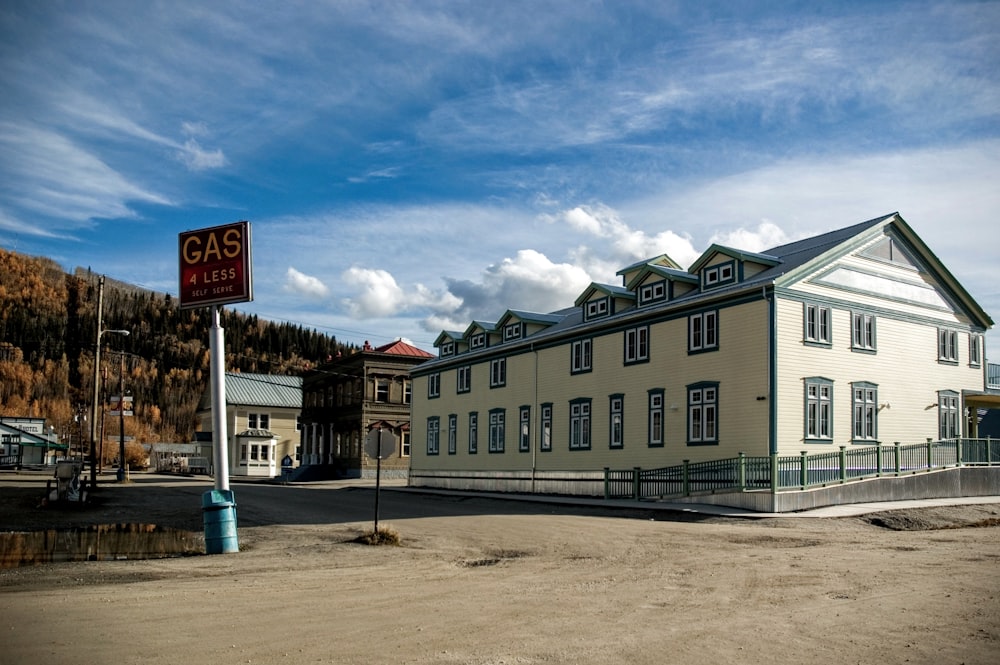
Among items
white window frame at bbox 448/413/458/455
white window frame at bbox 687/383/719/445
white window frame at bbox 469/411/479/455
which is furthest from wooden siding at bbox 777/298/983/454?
white window frame at bbox 448/413/458/455

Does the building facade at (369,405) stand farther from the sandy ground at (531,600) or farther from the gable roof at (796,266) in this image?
the sandy ground at (531,600)

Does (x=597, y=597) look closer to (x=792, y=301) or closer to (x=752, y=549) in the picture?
(x=752, y=549)

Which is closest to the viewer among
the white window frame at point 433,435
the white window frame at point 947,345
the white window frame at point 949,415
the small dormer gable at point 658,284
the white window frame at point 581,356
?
the small dormer gable at point 658,284

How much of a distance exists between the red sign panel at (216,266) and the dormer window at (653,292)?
20465mm

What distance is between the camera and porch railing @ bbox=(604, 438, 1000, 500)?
2752 centimetres

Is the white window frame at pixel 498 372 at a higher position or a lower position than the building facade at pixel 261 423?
higher

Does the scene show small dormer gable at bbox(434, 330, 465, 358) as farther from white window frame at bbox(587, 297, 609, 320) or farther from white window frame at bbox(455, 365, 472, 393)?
white window frame at bbox(587, 297, 609, 320)

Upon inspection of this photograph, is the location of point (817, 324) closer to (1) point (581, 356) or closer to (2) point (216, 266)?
(1) point (581, 356)

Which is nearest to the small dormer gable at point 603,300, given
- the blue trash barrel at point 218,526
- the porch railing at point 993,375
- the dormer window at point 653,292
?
the dormer window at point 653,292

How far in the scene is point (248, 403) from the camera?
270 ft

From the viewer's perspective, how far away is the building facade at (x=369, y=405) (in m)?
64.2

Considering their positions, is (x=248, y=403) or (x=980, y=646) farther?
(x=248, y=403)

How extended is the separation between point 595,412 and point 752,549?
67.8 ft

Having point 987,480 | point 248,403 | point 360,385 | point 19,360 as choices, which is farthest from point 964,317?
point 19,360
